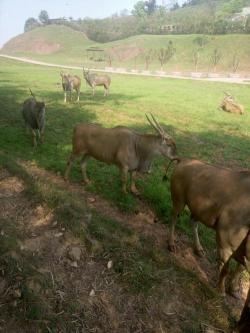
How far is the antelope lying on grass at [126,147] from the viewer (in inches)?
318

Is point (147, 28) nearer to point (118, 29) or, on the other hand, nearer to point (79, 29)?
point (118, 29)

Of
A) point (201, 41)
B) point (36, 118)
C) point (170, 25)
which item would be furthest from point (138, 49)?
point (36, 118)

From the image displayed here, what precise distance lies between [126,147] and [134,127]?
663 centimetres

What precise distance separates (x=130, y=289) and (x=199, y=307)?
967mm

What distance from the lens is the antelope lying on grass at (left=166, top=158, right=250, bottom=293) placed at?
4730 millimetres

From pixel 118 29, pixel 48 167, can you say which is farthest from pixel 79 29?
pixel 48 167

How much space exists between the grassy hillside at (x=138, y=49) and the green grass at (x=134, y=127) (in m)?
41.9

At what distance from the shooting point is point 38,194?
21.5 ft

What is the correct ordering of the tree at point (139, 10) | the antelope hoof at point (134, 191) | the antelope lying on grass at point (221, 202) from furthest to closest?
the tree at point (139, 10), the antelope hoof at point (134, 191), the antelope lying on grass at point (221, 202)

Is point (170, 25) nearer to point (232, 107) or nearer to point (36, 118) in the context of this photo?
point (232, 107)

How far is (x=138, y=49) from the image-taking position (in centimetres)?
8269

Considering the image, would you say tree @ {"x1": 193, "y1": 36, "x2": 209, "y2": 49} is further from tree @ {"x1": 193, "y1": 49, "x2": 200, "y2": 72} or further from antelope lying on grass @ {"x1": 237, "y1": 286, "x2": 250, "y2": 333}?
antelope lying on grass @ {"x1": 237, "y1": 286, "x2": 250, "y2": 333}

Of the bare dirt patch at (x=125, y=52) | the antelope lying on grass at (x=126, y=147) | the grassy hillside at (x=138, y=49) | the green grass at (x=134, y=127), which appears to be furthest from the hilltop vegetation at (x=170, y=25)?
the antelope lying on grass at (x=126, y=147)

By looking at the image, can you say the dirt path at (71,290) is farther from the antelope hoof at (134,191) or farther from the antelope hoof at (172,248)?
the antelope hoof at (134,191)
